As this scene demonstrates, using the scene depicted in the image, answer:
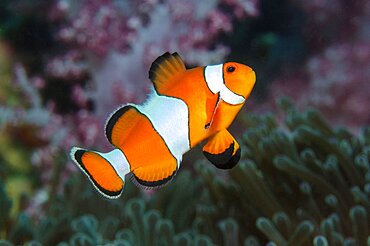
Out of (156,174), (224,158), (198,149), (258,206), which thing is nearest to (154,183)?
(156,174)

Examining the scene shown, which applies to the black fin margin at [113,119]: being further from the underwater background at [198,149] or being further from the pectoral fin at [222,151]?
the underwater background at [198,149]

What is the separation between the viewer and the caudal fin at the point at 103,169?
2.54ft

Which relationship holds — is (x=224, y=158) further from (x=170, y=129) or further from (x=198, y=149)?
(x=198, y=149)

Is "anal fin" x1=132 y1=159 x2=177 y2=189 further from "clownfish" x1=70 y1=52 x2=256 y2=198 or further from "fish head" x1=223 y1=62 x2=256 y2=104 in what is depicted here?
"fish head" x1=223 y1=62 x2=256 y2=104

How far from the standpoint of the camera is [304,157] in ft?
5.39

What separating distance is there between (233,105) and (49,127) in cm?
202

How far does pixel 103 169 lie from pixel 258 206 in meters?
0.91

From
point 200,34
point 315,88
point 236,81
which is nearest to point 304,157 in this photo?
point 236,81

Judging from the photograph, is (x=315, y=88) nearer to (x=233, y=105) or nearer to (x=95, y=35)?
(x=95, y=35)

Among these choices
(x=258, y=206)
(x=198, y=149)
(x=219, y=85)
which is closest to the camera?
(x=219, y=85)

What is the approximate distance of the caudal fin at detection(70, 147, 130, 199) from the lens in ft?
2.54

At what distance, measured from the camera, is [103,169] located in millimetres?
784

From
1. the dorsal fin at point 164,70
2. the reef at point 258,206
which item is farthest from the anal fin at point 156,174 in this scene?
the reef at point 258,206

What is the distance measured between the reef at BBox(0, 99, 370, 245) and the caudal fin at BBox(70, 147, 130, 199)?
0.54 metres
